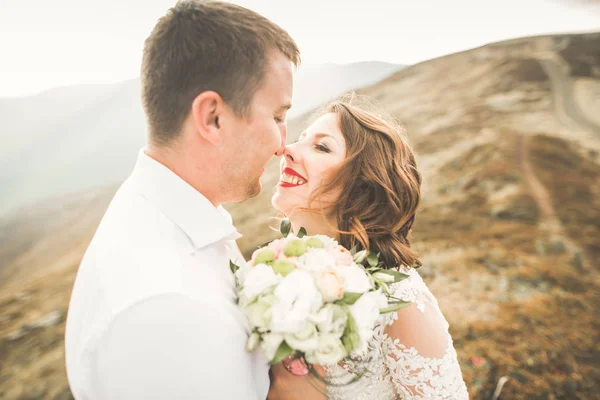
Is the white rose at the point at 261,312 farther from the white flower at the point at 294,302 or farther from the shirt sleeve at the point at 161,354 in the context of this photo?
the shirt sleeve at the point at 161,354

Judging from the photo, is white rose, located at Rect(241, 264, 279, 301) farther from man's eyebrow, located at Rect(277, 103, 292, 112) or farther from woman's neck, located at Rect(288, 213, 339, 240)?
woman's neck, located at Rect(288, 213, 339, 240)

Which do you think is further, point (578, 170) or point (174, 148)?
point (578, 170)

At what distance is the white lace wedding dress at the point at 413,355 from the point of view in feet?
7.26

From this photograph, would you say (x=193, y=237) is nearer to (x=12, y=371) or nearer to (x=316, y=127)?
(x=316, y=127)

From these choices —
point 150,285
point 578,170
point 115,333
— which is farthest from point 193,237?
point 578,170

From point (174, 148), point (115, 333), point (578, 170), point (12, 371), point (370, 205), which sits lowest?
point (12, 371)

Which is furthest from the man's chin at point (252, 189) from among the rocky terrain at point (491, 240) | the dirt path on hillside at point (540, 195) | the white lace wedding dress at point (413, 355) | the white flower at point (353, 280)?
the dirt path on hillside at point (540, 195)

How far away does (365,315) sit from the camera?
1.53 meters

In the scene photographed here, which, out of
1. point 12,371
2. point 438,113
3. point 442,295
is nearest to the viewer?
point 12,371

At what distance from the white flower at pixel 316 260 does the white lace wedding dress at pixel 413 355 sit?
0.87 m

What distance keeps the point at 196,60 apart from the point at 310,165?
4.05 feet

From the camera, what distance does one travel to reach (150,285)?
1.27 metres

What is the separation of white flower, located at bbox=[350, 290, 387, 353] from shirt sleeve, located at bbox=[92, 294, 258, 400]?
1.86 ft

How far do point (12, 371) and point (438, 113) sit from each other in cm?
2279
